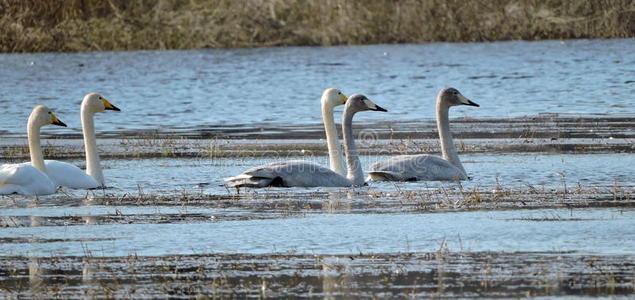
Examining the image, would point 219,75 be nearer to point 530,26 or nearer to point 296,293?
point 530,26

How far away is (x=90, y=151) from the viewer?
13.4 meters

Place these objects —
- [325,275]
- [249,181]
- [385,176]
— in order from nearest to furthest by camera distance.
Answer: [325,275]
[249,181]
[385,176]

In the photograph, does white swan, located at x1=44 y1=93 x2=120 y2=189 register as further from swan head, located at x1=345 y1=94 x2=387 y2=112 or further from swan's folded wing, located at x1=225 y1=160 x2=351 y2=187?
swan head, located at x1=345 y1=94 x2=387 y2=112

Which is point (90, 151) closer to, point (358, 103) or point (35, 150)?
point (35, 150)

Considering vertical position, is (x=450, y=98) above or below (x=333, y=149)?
above

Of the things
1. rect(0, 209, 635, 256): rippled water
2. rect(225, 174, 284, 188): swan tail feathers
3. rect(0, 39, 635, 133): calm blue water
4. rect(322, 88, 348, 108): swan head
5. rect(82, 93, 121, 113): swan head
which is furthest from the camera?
rect(0, 39, 635, 133): calm blue water

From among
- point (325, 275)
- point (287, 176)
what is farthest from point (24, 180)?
point (325, 275)

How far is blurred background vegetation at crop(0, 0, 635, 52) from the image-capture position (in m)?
42.3

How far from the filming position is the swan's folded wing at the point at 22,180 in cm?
1175

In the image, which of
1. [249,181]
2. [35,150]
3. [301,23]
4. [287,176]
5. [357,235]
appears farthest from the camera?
[301,23]

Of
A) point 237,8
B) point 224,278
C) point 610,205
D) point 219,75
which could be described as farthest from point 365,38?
point 224,278

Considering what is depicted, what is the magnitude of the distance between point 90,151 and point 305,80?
18.7 meters

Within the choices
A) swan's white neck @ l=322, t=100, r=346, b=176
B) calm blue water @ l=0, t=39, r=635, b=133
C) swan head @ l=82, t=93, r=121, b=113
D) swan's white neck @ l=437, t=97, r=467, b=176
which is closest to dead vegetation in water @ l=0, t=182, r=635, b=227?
swan's white neck @ l=322, t=100, r=346, b=176

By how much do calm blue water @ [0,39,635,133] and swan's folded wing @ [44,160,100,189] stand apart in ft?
27.2
